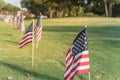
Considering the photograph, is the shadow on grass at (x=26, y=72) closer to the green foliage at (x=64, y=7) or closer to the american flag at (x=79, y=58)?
the american flag at (x=79, y=58)

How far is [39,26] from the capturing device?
44.3 feet

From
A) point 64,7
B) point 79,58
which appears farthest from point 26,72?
point 64,7

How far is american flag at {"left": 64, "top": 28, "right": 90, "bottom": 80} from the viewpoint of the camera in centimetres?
707

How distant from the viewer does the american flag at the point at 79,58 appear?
707cm

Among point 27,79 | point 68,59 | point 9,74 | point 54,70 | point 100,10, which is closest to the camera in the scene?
point 68,59

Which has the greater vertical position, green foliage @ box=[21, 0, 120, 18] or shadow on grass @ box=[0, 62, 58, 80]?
green foliage @ box=[21, 0, 120, 18]

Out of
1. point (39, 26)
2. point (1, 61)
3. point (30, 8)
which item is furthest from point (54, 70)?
point (30, 8)

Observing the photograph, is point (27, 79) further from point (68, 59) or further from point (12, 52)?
point (12, 52)

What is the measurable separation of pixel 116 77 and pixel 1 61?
4.14m

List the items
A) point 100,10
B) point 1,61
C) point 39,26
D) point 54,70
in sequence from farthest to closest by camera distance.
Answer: point 100,10
point 39,26
point 1,61
point 54,70

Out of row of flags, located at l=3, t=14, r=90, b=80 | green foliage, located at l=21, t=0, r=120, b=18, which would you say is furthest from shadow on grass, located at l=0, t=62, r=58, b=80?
Answer: green foliage, located at l=21, t=0, r=120, b=18

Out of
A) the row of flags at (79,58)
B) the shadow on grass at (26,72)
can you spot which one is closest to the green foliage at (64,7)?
the shadow on grass at (26,72)

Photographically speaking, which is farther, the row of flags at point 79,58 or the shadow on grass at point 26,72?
the shadow on grass at point 26,72

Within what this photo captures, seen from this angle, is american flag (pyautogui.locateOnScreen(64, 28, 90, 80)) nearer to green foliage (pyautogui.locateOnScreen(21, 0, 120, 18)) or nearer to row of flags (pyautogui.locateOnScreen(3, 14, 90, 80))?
row of flags (pyautogui.locateOnScreen(3, 14, 90, 80))
